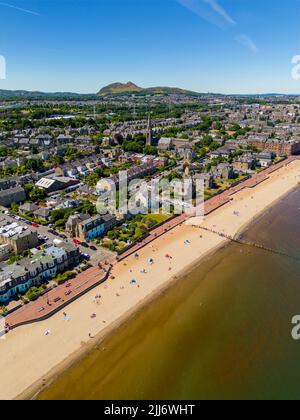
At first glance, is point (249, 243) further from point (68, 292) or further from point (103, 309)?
point (68, 292)

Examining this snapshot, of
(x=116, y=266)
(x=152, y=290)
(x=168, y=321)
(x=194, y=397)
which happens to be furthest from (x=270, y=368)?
(x=116, y=266)

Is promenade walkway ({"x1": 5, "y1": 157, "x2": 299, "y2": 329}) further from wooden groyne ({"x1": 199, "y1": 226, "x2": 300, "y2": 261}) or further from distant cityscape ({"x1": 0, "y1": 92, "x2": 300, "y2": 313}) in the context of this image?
wooden groyne ({"x1": 199, "y1": 226, "x2": 300, "y2": 261})

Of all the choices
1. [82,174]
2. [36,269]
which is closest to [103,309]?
[36,269]

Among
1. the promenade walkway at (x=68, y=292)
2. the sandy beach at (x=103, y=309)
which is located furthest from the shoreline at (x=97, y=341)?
the promenade walkway at (x=68, y=292)

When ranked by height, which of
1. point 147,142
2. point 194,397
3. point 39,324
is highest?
point 147,142

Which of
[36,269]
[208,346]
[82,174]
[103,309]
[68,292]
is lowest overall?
[208,346]
